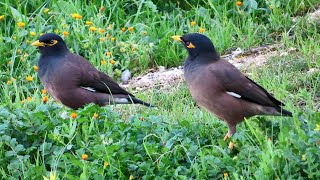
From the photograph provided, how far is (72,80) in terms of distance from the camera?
26.6ft

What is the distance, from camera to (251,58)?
969cm

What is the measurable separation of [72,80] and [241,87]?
1.67 metres

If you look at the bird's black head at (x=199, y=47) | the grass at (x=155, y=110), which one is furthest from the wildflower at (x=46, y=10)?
the bird's black head at (x=199, y=47)

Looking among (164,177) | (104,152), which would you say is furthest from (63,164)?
(164,177)

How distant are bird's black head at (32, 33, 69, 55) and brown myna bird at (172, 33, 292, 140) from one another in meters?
1.52

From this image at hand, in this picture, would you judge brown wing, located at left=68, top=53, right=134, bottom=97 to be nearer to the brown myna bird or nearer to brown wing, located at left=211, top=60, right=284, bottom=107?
the brown myna bird

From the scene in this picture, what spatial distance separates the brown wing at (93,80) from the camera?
26.9 feet

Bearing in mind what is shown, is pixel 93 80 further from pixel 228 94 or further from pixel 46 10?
pixel 46 10

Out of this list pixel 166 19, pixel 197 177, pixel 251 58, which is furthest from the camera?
pixel 166 19

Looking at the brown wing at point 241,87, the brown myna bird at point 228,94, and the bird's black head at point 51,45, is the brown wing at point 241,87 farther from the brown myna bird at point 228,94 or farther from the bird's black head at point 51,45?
the bird's black head at point 51,45

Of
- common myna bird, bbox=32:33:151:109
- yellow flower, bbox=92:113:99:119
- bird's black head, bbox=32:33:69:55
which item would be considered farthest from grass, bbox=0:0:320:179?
bird's black head, bbox=32:33:69:55

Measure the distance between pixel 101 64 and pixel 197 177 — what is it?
3766 mm

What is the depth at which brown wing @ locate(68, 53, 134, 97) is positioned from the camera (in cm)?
820

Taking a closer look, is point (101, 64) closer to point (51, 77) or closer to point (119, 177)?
point (51, 77)
